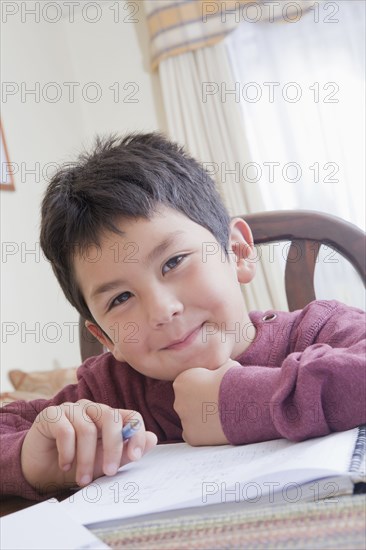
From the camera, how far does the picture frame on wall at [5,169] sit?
336 centimetres

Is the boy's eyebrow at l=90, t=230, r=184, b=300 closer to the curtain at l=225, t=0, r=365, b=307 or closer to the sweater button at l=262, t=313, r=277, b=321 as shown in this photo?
the sweater button at l=262, t=313, r=277, b=321

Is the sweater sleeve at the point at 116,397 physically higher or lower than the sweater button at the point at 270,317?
lower

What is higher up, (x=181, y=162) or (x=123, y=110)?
(x=123, y=110)

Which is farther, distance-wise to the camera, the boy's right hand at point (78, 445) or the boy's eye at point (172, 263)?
the boy's eye at point (172, 263)

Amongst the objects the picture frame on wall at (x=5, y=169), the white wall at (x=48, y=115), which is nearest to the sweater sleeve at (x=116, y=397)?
the white wall at (x=48, y=115)

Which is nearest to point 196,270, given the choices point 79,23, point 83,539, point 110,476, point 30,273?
point 110,476

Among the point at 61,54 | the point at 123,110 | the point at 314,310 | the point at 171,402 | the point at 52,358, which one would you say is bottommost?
the point at 52,358

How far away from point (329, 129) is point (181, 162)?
2.59 meters

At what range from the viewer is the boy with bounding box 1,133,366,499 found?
72 cm

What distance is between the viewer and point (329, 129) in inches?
139

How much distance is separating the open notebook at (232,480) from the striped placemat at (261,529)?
2 cm

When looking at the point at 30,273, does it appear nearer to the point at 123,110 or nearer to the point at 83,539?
the point at 123,110

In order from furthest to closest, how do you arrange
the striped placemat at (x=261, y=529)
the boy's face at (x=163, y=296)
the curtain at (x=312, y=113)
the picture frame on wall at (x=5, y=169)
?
1. the curtain at (x=312, y=113)
2. the picture frame on wall at (x=5, y=169)
3. the boy's face at (x=163, y=296)
4. the striped placemat at (x=261, y=529)

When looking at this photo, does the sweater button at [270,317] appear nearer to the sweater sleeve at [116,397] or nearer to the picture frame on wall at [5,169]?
the sweater sleeve at [116,397]
